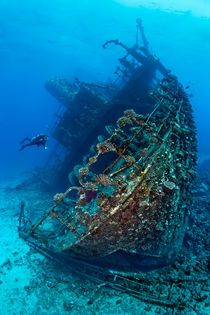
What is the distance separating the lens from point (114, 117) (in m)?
11.3

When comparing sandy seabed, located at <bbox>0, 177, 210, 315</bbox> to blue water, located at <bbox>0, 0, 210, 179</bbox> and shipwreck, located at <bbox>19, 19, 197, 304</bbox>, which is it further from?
blue water, located at <bbox>0, 0, 210, 179</bbox>

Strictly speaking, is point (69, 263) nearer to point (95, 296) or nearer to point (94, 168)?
point (95, 296)

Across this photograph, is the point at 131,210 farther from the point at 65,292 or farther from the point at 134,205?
the point at 65,292

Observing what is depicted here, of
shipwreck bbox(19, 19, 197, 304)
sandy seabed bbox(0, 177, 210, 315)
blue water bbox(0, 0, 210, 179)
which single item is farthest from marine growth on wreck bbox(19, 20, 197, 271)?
blue water bbox(0, 0, 210, 179)

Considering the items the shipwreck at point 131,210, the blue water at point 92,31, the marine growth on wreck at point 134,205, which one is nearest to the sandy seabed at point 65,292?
the shipwreck at point 131,210

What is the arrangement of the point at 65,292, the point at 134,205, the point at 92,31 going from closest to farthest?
the point at 134,205
the point at 65,292
the point at 92,31

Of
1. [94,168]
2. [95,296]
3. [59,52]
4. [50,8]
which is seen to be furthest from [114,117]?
[59,52]

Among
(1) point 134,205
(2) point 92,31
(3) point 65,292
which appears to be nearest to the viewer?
(1) point 134,205

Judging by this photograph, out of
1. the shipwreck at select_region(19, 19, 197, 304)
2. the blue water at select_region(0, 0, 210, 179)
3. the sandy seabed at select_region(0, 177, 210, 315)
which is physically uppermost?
the blue water at select_region(0, 0, 210, 179)

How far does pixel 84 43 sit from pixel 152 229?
52126 mm

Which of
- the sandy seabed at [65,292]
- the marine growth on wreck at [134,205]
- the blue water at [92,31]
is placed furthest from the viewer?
the blue water at [92,31]

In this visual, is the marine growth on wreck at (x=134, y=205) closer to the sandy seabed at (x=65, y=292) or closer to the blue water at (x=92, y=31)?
the sandy seabed at (x=65, y=292)

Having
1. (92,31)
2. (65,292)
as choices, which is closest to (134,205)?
→ (65,292)

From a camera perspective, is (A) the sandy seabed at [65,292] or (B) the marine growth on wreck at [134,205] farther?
(A) the sandy seabed at [65,292]
